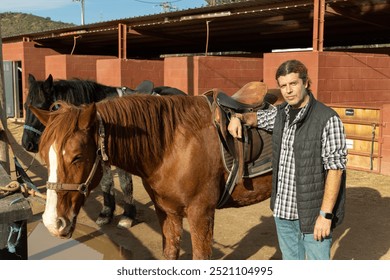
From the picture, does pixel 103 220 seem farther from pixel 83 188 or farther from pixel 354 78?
pixel 354 78

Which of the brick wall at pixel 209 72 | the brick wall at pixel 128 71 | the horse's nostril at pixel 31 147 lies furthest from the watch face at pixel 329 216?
the brick wall at pixel 128 71

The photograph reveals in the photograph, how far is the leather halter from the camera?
2084 millimetres

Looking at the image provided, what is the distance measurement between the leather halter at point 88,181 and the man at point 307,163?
3.43ft

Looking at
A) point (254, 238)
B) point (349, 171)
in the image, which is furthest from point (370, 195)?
point (254, 238)

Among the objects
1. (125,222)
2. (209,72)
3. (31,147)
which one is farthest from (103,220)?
(209,72)

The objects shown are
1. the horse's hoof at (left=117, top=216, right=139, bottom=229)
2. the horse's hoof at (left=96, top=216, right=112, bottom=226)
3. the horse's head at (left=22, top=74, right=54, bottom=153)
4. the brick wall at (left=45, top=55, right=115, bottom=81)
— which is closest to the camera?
the horse's head at (left=22, top=74, right=54, bottom=153)

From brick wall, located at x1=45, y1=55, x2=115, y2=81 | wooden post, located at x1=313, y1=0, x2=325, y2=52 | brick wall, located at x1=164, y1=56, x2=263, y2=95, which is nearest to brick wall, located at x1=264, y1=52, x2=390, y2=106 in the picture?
wooden post, located at x1=313, y1=0, x2=325, y2=52

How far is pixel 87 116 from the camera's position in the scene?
2.17m

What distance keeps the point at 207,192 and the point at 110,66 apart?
8.91 meters

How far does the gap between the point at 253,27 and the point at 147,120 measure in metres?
9.34

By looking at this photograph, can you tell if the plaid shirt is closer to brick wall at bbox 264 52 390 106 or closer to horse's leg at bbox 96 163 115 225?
horse's leg at bbox 96 163 115 225

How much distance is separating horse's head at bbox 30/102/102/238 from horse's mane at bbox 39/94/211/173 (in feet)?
0.19

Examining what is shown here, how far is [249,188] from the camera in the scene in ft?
9.70

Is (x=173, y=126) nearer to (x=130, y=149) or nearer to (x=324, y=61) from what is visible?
(x=130, y=149)
